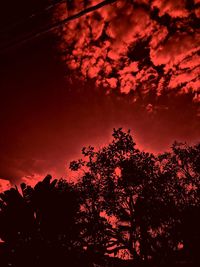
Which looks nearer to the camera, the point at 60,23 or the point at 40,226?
the point at 60,23

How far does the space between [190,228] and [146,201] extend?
331 cm

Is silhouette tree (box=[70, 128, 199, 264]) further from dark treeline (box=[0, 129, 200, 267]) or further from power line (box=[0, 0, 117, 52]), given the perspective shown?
power line (box=[0, 0, 117, 52])

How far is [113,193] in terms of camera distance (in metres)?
16.7

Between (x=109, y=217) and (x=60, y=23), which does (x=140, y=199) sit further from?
(x=60, y=23)

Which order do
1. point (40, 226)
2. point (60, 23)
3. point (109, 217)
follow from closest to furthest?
point (60, 23) < point (40, 226) < point (109, 217)

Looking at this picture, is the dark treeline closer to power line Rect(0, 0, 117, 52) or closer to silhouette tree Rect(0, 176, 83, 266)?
silhouette tree Rect(0, 176, 83, 266)

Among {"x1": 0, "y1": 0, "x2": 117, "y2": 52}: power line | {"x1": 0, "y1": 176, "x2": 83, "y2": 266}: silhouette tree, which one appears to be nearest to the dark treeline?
{"x1": 0, "y1": 176, "x2": 83, "y2": 266}: silhouette tree

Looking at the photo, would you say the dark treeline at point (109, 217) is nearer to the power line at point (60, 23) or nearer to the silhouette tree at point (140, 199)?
the silhouette tree at point (140, 199)

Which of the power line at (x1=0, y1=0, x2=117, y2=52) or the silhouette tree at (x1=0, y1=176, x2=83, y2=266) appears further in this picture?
the silhouette tree at (x1=0, y1=176, x2=83, y2=266)

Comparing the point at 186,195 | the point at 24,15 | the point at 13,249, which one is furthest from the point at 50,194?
the point at 186,195

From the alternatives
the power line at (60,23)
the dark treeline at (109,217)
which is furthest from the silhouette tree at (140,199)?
the power line at (60,23)

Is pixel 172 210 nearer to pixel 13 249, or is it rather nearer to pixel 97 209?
pixel 97 209

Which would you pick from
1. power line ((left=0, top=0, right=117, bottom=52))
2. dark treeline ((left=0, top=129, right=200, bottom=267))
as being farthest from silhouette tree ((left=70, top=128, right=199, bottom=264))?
power line ((left=0, top=0, right=117, bottom=52))

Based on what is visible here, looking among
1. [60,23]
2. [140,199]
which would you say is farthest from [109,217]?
[60,23]
